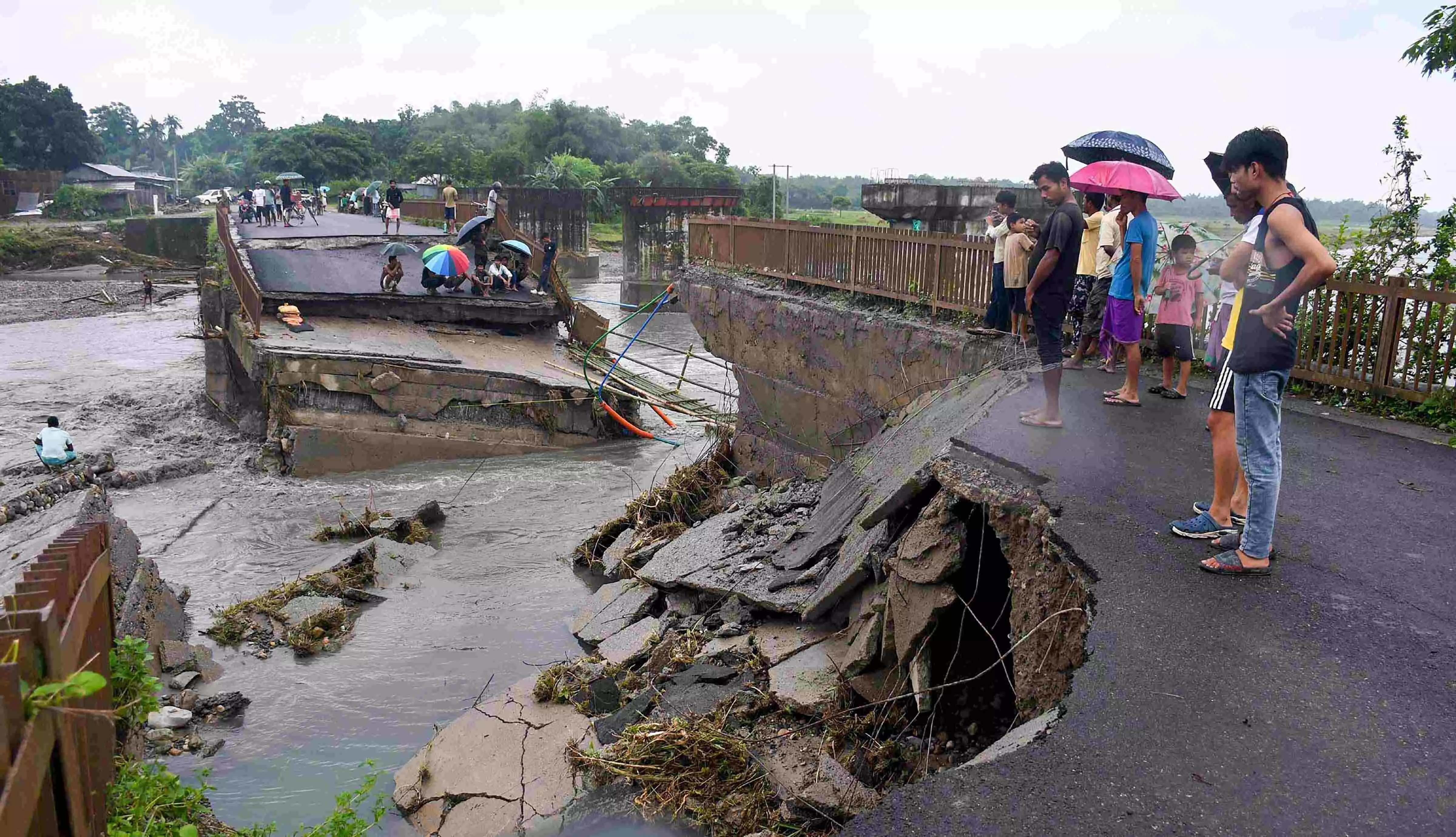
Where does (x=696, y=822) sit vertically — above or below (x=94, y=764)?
below

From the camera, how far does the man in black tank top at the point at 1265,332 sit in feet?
13.8

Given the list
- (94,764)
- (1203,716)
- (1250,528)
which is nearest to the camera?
(1203,716)

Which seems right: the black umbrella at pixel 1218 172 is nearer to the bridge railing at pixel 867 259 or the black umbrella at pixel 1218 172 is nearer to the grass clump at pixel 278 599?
the bridge railing at pixel 867 259

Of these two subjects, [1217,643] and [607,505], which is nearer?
[1217,643]

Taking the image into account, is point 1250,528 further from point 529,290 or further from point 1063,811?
point 529,290

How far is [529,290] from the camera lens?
22266 mm

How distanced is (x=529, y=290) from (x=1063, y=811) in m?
20.4

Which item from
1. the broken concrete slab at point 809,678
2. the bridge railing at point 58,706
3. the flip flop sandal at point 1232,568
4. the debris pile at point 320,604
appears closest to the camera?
the bridge railing at point 58,706

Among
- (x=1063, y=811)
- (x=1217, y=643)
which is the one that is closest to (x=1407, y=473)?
(x=1217, y=643)

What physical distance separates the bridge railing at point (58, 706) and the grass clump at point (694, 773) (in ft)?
7.69

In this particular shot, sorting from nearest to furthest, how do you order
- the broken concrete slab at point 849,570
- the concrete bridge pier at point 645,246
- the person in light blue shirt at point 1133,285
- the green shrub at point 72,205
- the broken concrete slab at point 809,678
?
the broken concrete slab at point 809,678 → the broken concrete slab at point 849,570 → the person in light blue shirt at point 1133,285 → the concrete bridge pier at point 645,246 → the green shrub at point 72,205

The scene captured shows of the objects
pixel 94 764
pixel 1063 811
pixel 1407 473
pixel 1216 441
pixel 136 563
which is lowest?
pixel 136 563

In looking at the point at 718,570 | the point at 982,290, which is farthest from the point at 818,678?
the point at 982,290

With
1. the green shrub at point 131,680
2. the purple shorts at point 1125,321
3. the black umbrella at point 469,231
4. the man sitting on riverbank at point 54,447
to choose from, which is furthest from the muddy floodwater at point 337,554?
the black umbrella at point 469,231
